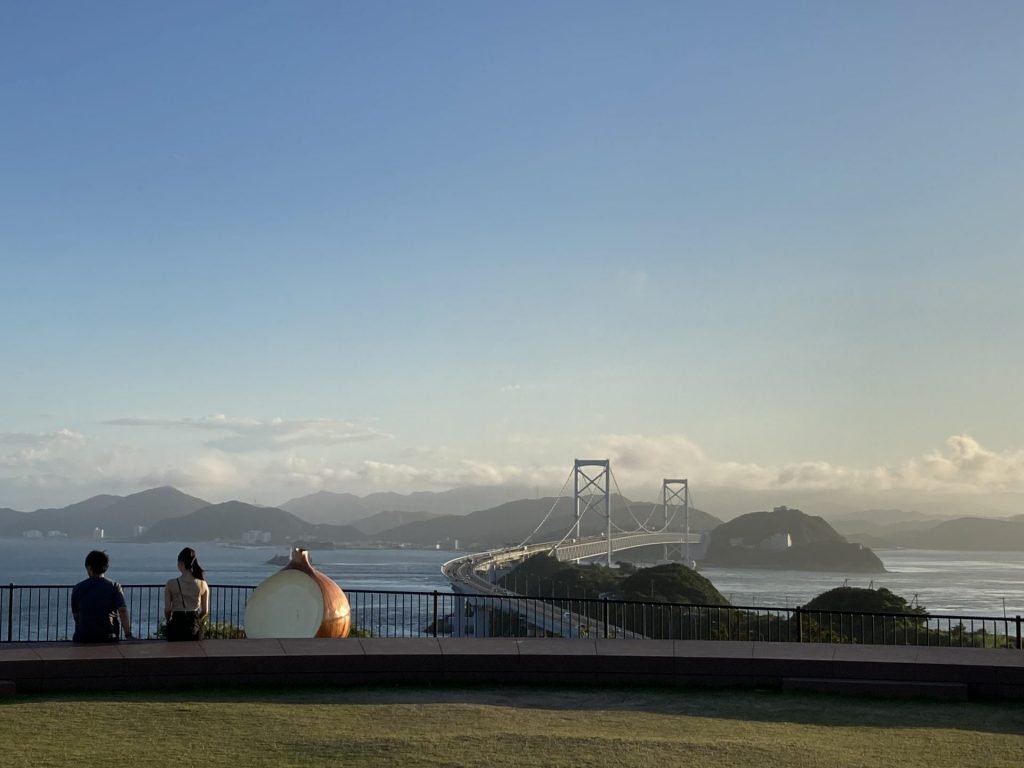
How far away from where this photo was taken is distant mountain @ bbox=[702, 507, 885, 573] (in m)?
137

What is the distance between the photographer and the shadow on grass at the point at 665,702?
338 inches

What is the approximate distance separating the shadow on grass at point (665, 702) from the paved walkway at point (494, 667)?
162mm

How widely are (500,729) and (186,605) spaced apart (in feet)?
13.9

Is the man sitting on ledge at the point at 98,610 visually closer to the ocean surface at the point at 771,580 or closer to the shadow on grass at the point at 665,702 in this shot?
the shadow on grass at the point at 665,702

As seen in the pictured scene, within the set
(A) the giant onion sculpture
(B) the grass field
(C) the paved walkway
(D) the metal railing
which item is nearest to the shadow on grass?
(B) the grass field

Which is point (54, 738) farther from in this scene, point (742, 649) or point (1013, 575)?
point (1013, 575)

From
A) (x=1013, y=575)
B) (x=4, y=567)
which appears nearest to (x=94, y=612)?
(x=1013, y=575)

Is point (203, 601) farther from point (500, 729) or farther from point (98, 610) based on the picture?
point (500, 729)

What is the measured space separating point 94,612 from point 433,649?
3.20m

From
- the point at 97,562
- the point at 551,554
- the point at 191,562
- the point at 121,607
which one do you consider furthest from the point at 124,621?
the point at 551,554

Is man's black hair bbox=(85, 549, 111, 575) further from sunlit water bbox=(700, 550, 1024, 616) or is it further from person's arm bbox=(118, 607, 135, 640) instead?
sunlit water bbox=(700, 550, 1024, 616)

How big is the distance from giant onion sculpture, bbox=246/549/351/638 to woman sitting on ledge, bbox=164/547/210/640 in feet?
2.54

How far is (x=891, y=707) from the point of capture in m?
9.16

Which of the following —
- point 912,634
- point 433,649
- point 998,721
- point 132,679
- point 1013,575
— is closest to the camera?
point 998,721
